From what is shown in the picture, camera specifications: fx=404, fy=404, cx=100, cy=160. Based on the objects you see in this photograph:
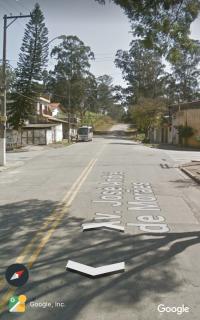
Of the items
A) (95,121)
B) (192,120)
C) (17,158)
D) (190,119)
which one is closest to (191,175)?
(17,158)

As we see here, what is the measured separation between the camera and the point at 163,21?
12.5 m

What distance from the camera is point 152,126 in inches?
2625

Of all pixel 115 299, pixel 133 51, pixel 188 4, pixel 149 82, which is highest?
pixel 133 51

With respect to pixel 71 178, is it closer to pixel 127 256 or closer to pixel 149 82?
pixel 127 256

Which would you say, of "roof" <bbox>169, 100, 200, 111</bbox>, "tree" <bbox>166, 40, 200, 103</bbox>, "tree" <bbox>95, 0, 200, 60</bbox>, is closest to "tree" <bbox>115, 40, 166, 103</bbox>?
"tree" <bbox>166, 40, 200, 103</bbox>

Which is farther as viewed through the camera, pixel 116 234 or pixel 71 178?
pixel 71 178

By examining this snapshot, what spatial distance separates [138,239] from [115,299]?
9.24 feet

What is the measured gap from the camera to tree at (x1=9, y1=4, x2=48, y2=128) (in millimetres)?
46469

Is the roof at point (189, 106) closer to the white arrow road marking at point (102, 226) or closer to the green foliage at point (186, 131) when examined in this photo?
the green foliage at point (186, 131)

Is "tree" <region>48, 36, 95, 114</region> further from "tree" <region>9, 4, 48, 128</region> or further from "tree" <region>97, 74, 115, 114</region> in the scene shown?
"tree" <region>97, 74, 115, 114</region>

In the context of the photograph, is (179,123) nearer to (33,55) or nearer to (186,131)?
(186,131)

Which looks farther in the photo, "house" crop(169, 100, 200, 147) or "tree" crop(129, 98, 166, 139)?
"tree" crop(129, 98, 166, 139)

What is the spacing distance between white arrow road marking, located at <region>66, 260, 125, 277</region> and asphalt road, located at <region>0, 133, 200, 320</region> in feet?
0.37

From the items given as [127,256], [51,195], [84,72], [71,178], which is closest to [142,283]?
[127,256]
